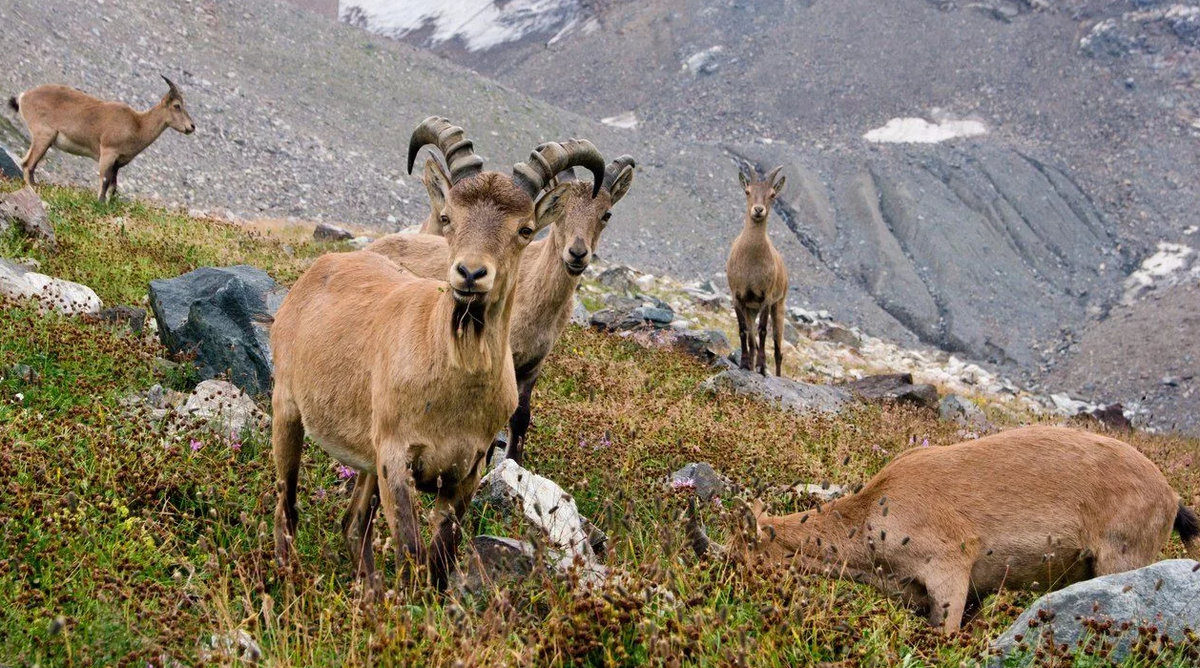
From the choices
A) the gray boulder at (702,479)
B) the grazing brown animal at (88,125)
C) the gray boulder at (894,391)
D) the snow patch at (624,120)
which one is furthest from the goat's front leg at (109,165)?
the snow patch at (624,120)

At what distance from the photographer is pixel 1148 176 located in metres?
59.0

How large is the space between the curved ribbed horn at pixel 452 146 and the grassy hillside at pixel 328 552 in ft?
6.26

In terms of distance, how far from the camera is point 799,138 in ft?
220

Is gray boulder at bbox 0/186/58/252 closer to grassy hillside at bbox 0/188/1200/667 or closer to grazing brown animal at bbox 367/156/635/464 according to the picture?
grassy hillside at bbox 0/188/1200/667

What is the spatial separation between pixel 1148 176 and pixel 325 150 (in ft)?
164

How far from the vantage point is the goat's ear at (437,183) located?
5.39 meters

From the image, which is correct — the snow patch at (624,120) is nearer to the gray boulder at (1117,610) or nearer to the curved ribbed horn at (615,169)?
the curved ribbed horn at (615,169)

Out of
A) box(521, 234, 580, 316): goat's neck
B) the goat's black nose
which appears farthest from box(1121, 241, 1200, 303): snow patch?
the goat's black nose

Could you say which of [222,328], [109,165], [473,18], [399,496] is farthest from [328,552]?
[473,18]

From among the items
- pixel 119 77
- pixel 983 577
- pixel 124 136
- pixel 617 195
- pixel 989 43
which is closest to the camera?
pixel 983 577

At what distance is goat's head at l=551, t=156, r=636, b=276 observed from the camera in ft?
27.2

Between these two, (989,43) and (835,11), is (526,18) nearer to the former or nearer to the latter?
(835,11)

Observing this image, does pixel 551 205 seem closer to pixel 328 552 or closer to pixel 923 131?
pixel 328 552

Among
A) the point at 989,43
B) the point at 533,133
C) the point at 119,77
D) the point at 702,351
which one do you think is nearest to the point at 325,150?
the point at 119,77
